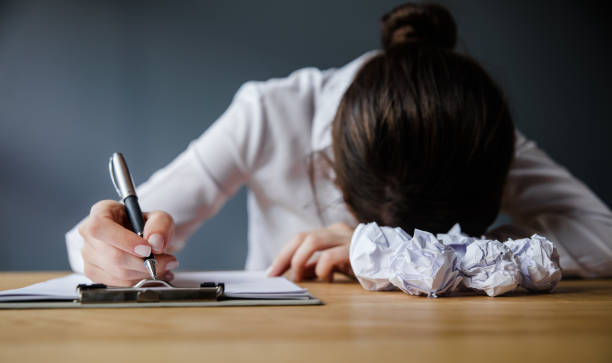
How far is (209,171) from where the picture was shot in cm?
97

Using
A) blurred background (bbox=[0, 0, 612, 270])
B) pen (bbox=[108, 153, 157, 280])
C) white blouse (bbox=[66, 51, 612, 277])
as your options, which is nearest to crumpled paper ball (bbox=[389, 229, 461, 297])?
pen (bbox=[108, 153, 157, 280])

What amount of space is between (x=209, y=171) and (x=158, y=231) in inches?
19.9

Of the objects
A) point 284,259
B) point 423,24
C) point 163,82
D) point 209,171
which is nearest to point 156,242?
point 284,259

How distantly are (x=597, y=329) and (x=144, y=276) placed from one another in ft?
1.25

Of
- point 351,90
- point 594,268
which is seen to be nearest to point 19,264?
point 351,90

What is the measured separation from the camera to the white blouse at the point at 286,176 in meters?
0.93

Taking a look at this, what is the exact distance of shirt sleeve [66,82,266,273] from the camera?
929mm

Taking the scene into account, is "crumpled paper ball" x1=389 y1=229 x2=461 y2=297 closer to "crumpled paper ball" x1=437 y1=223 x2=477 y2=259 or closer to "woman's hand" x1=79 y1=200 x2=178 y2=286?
"crumpled paper ball" x1=437 y1=223 x2=477 y2=259

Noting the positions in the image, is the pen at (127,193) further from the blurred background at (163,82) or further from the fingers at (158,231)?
the blurred background at (163,82)

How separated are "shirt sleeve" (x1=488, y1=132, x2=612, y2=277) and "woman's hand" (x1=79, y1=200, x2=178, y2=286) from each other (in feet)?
1.55

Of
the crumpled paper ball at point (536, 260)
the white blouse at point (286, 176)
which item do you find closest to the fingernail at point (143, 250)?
the crumpled paper ball at point (536, 260)

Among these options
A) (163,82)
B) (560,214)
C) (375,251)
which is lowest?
(560,214)

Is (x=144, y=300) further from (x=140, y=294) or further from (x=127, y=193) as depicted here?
(x=127, y=193)

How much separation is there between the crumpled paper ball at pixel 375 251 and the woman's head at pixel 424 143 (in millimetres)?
139
